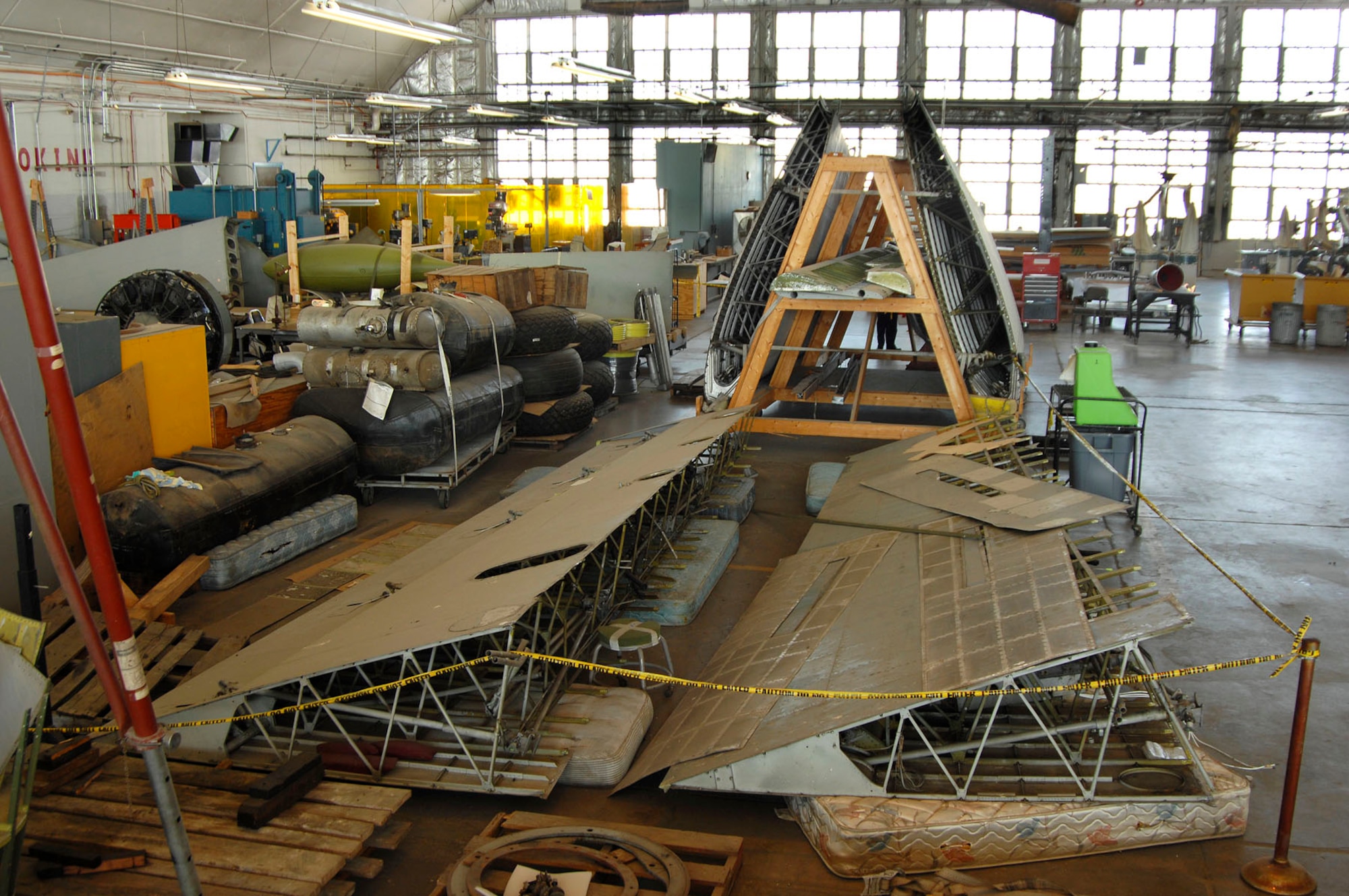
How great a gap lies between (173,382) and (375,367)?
72.2 inches

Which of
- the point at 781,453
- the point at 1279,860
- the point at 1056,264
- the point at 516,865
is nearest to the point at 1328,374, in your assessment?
the point at 1056,264

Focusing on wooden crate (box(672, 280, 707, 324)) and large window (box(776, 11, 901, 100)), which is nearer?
wooden crate (box(672, 280, 707, 324))

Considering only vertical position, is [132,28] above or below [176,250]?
above

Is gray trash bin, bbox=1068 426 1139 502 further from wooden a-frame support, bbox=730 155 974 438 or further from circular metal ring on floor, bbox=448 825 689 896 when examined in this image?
circular metal ring on floor, bbox=448 825 689 896

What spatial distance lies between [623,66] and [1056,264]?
1804cm

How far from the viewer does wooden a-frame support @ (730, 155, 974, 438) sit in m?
10.2

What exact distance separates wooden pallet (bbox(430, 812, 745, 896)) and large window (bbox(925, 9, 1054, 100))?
30.5m

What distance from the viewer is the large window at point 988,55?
31234mm

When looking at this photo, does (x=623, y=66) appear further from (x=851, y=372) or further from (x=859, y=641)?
(x=859, y=641)

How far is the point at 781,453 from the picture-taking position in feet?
37.7

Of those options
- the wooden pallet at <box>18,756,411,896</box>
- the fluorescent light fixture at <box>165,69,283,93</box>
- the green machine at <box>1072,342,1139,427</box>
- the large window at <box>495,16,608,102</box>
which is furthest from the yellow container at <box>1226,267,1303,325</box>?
the wooden pallet at <box>18,756,411,896</box>

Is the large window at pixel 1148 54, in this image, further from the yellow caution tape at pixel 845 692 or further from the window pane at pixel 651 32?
the yellow caution tape at pixel 845 692

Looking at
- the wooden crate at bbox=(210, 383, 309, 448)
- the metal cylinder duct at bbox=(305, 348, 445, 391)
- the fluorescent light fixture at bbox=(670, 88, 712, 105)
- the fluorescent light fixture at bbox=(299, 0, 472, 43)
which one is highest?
the fluorescent light fixture at bbox=(670, 88, 712, 105)

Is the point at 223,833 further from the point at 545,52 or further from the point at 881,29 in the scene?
the point at 545,52
